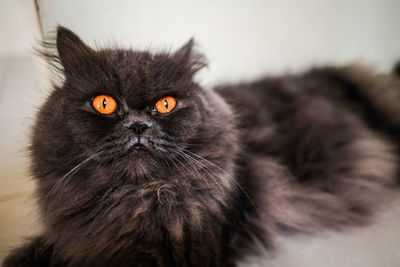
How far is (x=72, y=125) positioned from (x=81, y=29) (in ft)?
2.39

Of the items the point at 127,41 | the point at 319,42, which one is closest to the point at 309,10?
the point at 319,42

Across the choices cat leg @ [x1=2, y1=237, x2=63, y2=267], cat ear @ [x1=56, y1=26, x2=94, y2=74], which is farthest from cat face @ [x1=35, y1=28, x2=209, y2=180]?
cat leg @ [x1=2, y1=237, x2=63, y2=267]

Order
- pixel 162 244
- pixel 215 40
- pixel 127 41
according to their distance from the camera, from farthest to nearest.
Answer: pixel 215 40
pixel 127 41
pixel 162 244

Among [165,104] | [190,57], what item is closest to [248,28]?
[190,57]

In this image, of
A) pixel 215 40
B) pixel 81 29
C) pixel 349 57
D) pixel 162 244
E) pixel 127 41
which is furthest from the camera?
pixel 349 57

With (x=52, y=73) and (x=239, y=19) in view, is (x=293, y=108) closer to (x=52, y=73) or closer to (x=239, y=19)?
(x=239, y=19)

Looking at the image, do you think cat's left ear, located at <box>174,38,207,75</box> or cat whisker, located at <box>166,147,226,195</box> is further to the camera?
cat's left ear, located at <box>174,38,207,75</box>

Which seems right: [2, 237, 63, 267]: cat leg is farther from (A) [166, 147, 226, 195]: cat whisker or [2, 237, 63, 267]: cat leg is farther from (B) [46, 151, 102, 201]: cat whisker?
(A) [166, 147, 226, 195]: cat whisker

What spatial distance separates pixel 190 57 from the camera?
1449 mm

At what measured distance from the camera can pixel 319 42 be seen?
252cm

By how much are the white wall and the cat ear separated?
40cm

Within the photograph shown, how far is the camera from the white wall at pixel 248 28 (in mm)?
1637

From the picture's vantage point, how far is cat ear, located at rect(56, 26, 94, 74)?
3.88ft

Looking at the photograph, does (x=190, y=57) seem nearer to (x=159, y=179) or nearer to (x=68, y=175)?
(x=159, y=179)
